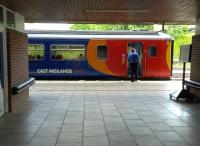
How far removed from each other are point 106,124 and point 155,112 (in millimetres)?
2050

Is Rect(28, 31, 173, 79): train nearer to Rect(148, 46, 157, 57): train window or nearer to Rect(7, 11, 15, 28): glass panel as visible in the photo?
Rect(148, 46, 157, 57): train window

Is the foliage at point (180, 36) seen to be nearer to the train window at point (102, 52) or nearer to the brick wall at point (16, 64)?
the train window at point (102, 52)

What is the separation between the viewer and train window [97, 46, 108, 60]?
17.7m

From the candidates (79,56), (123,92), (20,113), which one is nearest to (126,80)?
(79,56)

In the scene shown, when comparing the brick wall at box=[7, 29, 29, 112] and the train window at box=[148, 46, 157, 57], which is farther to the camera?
the train window at box=[148, 46, 157, 57]

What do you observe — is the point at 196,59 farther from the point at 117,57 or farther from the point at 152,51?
the point at 117,57

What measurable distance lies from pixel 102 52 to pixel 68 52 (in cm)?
189

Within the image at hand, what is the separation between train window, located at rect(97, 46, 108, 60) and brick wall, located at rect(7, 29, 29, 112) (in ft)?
23.4

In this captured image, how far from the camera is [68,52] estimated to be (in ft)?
57.4

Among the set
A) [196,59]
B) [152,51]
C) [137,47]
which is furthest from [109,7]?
[152,51]

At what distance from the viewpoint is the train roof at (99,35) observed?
686 inches

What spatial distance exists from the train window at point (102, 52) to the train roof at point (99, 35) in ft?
2.00

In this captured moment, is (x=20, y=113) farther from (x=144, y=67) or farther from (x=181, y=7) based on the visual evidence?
(x=144, y=67)

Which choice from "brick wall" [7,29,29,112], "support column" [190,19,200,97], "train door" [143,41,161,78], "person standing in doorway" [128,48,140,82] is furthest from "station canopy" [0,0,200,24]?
"train door" [143,41,161,78]
